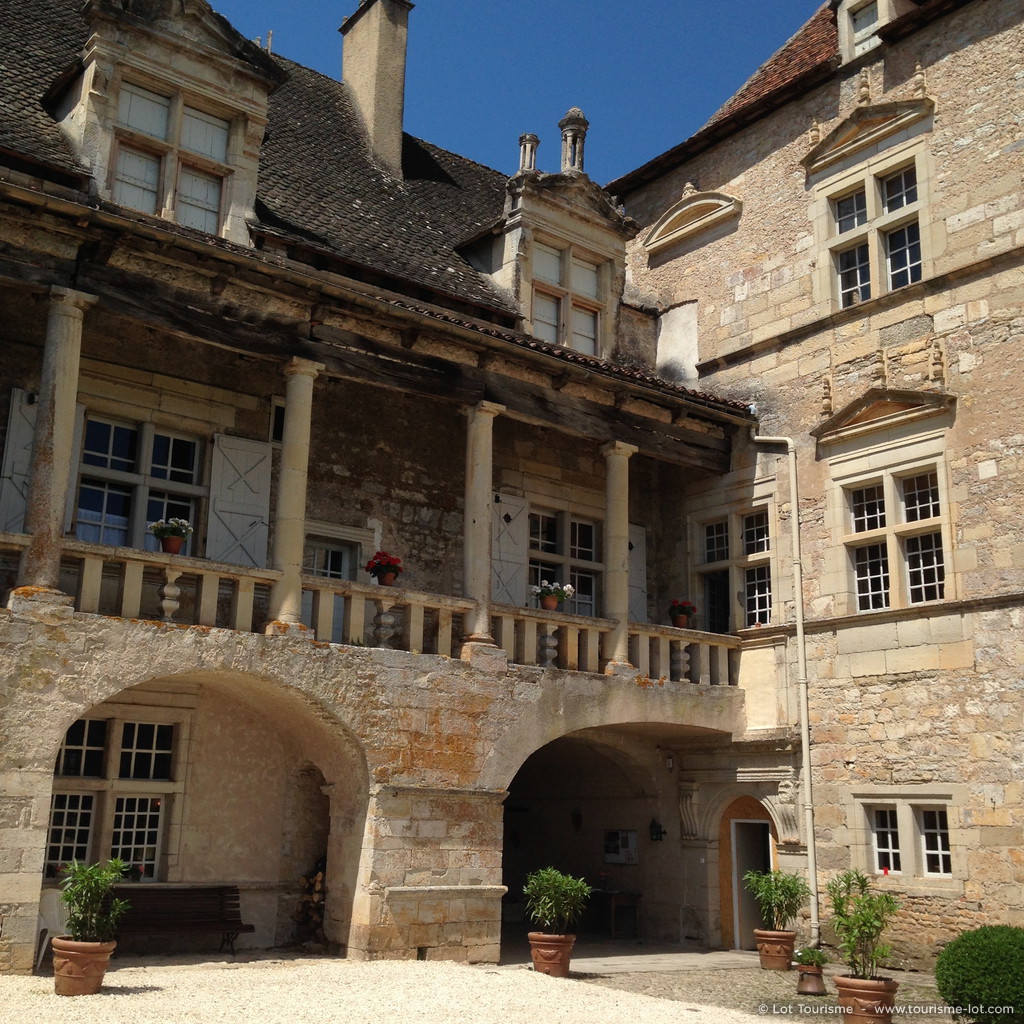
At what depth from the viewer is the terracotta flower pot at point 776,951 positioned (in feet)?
37.3

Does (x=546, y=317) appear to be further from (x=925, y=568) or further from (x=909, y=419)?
(x=925, y=568)

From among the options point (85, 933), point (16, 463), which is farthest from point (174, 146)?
point (85, 933)

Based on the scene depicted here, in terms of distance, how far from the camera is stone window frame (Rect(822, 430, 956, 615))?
1184 centimetres

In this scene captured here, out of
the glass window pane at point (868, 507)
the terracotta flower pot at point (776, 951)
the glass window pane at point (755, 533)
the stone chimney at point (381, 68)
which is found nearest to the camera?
the terracotta flower pot at point (776, 951)

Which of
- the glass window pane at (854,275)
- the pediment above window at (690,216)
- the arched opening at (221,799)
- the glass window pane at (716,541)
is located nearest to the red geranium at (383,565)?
the arched opening at (221,799)

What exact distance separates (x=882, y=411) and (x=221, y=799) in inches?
308

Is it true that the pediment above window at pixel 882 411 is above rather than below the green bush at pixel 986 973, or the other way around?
above

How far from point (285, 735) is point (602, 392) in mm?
4915

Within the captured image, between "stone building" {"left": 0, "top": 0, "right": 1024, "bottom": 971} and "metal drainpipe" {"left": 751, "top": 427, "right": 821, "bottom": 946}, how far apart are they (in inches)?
2.2

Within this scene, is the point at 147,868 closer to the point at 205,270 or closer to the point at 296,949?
the point at 296,949

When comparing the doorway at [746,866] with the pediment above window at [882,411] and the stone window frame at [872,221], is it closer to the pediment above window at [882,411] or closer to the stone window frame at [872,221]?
the pediment above window at [882,411]

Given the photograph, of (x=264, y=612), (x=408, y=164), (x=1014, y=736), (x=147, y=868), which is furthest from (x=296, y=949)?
(x=408, y=164)

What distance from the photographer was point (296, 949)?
10.9 m

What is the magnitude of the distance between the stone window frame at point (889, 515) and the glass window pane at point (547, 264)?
3986 mm
